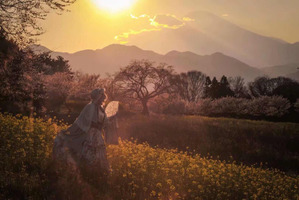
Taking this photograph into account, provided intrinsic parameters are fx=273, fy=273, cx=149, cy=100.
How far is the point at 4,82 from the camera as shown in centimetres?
1268

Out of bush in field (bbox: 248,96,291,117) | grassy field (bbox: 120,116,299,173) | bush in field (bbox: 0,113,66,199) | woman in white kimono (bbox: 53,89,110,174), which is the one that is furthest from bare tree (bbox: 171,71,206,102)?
woman in white kimono (bbox: 53,89,110,174)

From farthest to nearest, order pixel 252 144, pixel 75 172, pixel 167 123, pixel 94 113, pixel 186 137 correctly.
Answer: pixel 167 123
pixel 186 137
pixel 252 144
pixel 94 113
pixel 75 172

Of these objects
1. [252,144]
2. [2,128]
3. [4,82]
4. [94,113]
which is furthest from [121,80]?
[94,113]

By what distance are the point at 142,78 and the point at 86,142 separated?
2596cm

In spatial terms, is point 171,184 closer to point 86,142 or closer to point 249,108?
point 86,142

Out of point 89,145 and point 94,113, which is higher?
point 94,113

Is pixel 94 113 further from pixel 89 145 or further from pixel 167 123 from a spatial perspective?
pixel 167 123

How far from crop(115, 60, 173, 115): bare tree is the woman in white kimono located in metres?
25.4

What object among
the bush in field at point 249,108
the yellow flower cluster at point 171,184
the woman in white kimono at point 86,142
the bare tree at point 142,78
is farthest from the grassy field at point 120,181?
the bush in field at point 249,108

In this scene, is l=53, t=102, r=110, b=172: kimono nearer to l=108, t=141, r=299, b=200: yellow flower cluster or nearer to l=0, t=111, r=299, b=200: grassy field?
l=0, t=111, r=299, b=200: grassy field

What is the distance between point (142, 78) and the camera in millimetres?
33062

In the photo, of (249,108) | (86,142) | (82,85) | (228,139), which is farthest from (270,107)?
(86,142)

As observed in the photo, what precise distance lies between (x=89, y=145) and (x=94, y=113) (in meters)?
0.88

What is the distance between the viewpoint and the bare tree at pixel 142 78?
33.2m
